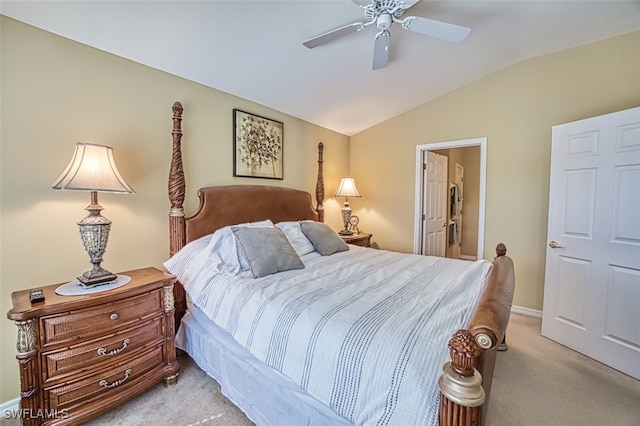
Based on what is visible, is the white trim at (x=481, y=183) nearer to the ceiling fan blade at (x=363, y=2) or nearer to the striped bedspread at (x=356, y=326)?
the striped bedspread at (x=356, y=326)

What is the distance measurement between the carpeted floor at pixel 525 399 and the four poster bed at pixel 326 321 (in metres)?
0.15

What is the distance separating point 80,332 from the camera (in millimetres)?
1542

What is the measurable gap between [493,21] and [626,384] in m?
3.02

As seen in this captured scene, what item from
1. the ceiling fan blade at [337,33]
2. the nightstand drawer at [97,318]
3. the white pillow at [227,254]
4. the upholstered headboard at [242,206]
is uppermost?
the ceiling fan blade at [337,33]

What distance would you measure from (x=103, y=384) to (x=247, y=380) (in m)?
0.84

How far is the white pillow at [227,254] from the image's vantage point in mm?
2027

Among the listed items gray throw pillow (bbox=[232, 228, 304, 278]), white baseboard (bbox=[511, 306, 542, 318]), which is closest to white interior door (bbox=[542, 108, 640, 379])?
white baseboard (bbox=[511, 306, 542, 318])

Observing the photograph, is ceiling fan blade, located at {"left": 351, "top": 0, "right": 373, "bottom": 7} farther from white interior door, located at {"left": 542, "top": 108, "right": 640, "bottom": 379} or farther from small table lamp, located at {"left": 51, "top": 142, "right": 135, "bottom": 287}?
white interior door, located at {"left": 542, "top": 108, "right": 640, "bottom": 379}

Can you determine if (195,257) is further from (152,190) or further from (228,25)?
(228,25)

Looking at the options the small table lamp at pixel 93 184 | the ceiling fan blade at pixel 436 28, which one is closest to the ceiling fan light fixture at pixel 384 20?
the ceiling fan blade at pixel 436 28

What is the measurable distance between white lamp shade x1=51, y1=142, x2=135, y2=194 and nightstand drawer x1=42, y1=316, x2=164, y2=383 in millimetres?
890

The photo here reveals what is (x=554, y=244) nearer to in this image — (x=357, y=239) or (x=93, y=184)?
(x=357, y=239)

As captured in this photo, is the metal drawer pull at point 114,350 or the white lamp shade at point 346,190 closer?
the metal drawer pull at point 114,350

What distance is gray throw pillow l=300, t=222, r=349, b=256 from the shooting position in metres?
2.76
